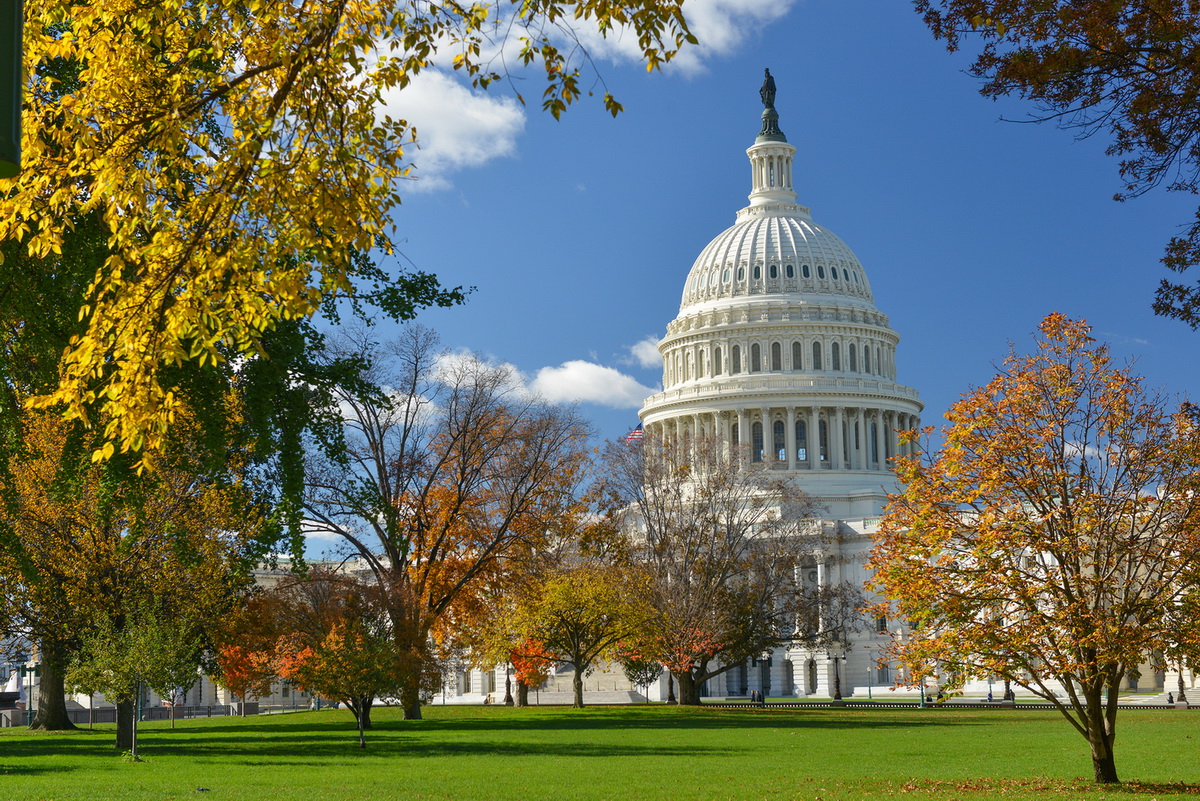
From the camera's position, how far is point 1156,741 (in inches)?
1353

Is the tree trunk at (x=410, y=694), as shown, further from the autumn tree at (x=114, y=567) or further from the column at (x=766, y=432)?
the column at (x=766, y=432)

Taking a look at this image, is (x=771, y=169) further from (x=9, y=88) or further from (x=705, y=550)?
(x=9, y=88)

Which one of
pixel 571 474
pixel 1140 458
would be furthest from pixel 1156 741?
pixel 571 474

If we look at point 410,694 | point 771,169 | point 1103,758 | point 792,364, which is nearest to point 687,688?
→ point 410,694

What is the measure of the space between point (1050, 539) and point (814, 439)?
105m

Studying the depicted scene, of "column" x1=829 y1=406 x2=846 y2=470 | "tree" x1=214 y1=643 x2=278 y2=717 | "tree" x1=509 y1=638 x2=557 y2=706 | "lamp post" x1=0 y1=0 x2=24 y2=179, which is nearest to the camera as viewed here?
"lamp post" x1=0 y1=0 x2=24 y2=179

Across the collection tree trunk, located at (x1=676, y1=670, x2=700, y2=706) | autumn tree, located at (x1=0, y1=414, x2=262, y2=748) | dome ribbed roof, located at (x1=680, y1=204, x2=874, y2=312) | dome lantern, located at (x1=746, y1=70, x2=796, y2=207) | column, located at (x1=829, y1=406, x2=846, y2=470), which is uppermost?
dome lantern, located at (x1=746, y1=70, x2=796, y2=207)

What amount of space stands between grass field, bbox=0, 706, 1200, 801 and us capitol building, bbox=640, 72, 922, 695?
75.2 m

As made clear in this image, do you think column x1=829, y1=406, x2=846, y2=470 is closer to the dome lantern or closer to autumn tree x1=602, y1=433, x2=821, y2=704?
the dome lantern

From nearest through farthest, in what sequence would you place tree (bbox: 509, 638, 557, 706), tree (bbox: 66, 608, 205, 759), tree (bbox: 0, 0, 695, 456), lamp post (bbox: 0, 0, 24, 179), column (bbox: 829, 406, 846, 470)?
lamp post (bbox: 0, 0, 24, 179)
tree (bbox: 0, 0, 695, 456)
tree (bbox: 66, 608, 205, 759)
tree (bbox: 509, 638, 557, 706)
column (bbox: 829, 406, 846, 470)

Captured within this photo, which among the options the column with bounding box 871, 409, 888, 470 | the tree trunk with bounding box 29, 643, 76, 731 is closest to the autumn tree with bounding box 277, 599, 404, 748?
the tree trunk with bounding box 29, 643, 76, 731

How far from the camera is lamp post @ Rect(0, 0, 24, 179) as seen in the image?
3512mm

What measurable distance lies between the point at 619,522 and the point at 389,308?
51314 mm

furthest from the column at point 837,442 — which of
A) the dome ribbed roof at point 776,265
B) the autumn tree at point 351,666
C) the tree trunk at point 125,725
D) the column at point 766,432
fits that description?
the tree trunk at point 125,725
